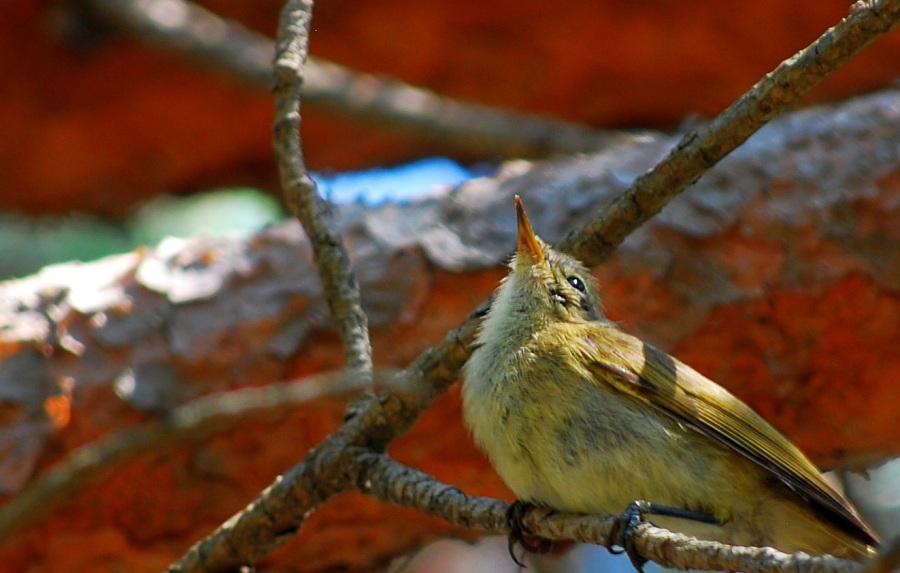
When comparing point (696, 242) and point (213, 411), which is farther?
point (696, 242)

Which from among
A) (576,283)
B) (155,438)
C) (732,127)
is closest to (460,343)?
(576,283)

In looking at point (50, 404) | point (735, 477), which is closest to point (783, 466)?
point (735, 477)

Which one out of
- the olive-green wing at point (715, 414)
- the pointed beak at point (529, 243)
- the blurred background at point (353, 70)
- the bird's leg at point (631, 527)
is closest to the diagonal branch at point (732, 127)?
the olive-green wing at point (715, 414)

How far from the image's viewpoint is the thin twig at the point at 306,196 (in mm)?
3721

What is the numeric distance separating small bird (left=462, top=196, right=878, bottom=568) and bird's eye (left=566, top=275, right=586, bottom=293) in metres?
0.38

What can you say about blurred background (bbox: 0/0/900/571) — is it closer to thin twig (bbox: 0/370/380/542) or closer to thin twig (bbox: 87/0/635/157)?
thin twig (bbox: 87/0/635/157)

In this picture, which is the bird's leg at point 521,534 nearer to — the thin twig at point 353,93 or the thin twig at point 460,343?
the thin twig at point 460,343

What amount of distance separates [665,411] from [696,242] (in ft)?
4.86

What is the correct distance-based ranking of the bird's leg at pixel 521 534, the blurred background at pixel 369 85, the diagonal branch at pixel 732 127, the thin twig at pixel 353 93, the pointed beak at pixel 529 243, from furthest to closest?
the blurred background at pixel 369 85 → the thin twig at pixel 353 93 → the pointed beak at pixel 529 243 → the bird's leg at pixel 521 534 → the diagonal branch at pixel 732 127

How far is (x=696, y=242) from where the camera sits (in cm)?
502

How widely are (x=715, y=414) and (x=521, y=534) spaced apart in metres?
0.80

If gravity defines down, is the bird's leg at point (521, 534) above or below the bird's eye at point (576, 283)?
below

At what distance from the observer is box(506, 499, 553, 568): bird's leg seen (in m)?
3.40

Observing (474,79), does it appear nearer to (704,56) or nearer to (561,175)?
(704,56)
